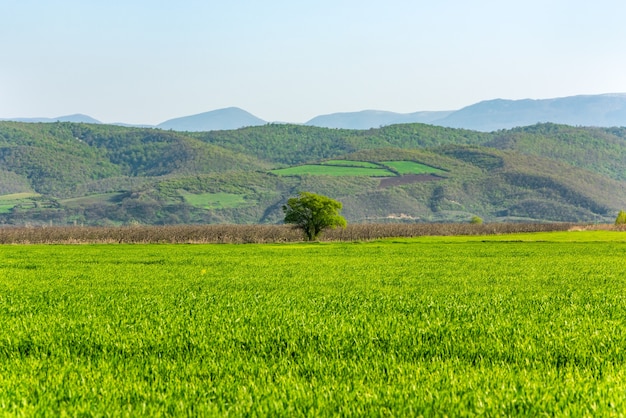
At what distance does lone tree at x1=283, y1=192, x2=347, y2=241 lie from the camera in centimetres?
8461

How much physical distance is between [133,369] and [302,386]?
3.00 meters

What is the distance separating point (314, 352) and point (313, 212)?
7332 centimetres

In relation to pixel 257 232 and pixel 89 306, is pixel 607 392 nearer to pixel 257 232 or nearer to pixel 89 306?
pixel 89 306

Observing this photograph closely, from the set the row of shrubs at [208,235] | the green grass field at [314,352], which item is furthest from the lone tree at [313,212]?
the green grass field at [314,352]

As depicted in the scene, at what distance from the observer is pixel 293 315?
51.7 ft

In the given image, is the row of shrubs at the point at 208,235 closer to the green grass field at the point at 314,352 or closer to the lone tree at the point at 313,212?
the lone tree at the point at 313,212

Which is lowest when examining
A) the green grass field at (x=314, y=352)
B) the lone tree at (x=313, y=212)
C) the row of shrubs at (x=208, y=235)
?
the row of shrubs at (x=208, y=235)

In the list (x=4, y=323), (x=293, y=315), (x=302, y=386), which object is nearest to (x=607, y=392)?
(x=302, y=386)

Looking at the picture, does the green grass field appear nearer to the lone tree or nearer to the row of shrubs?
the lone tree

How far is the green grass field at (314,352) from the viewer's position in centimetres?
856

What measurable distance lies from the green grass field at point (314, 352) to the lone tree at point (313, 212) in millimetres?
61286

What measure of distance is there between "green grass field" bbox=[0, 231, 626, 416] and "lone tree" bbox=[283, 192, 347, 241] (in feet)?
201

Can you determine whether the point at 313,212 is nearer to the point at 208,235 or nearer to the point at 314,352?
the point at 208,235

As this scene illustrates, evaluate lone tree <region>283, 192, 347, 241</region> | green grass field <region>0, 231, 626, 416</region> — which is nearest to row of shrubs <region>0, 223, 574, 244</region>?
lone tree <region>283, 192, 347, 241</region>
